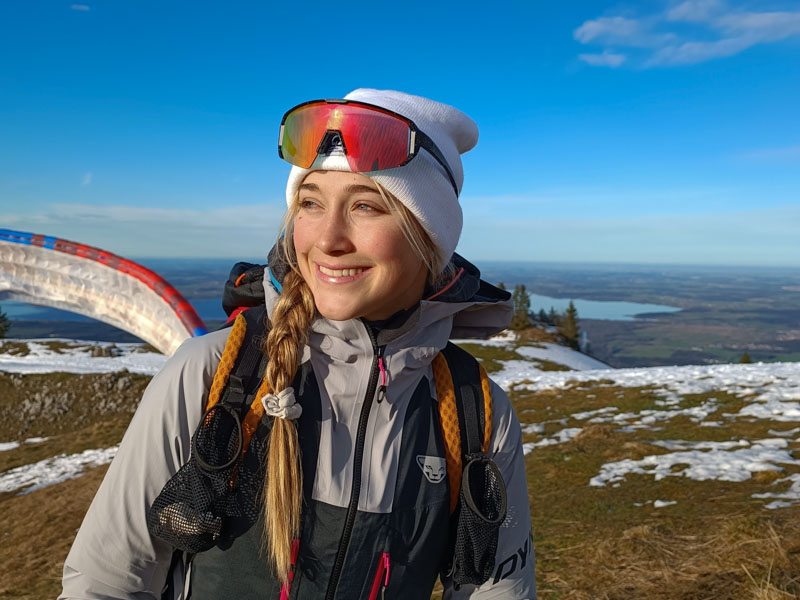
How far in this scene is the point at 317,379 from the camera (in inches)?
86.1

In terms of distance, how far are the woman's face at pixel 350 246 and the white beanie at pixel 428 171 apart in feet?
0.30

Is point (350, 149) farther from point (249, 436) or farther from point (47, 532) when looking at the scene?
point (47, 532)

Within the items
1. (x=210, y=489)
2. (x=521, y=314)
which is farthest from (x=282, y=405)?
(x=521, y=314)

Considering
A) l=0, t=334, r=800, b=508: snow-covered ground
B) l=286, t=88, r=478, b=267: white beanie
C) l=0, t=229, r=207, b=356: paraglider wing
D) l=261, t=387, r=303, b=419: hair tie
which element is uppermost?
l=286, t=88, r=478, b=267: white beanie

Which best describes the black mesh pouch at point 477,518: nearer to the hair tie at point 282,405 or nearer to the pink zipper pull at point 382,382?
the pink zipper pull at point 382,382

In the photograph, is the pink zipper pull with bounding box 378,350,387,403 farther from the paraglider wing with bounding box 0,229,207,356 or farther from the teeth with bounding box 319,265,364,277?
the paraglider wing with bounding box 0,229,207,356

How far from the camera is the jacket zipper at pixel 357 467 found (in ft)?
6.62

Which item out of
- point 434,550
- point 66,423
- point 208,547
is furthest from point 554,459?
point 66,423

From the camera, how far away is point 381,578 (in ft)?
6.83

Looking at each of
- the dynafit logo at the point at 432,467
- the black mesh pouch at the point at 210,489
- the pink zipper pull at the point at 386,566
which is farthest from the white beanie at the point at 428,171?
the pink zipper pull at the point at 386,566

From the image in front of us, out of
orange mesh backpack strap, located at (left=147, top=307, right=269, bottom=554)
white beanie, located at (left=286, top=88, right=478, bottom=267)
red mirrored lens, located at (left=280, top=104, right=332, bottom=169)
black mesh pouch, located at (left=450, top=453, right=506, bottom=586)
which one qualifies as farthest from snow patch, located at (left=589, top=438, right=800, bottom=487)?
red mirrored lens, located at (left=280, top=104, right=332, bottom=169)

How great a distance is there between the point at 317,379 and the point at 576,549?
184 inches

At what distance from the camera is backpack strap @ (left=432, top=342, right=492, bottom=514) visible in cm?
225

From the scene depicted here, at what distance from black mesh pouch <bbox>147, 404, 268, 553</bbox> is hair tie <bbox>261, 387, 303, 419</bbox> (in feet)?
0.38
